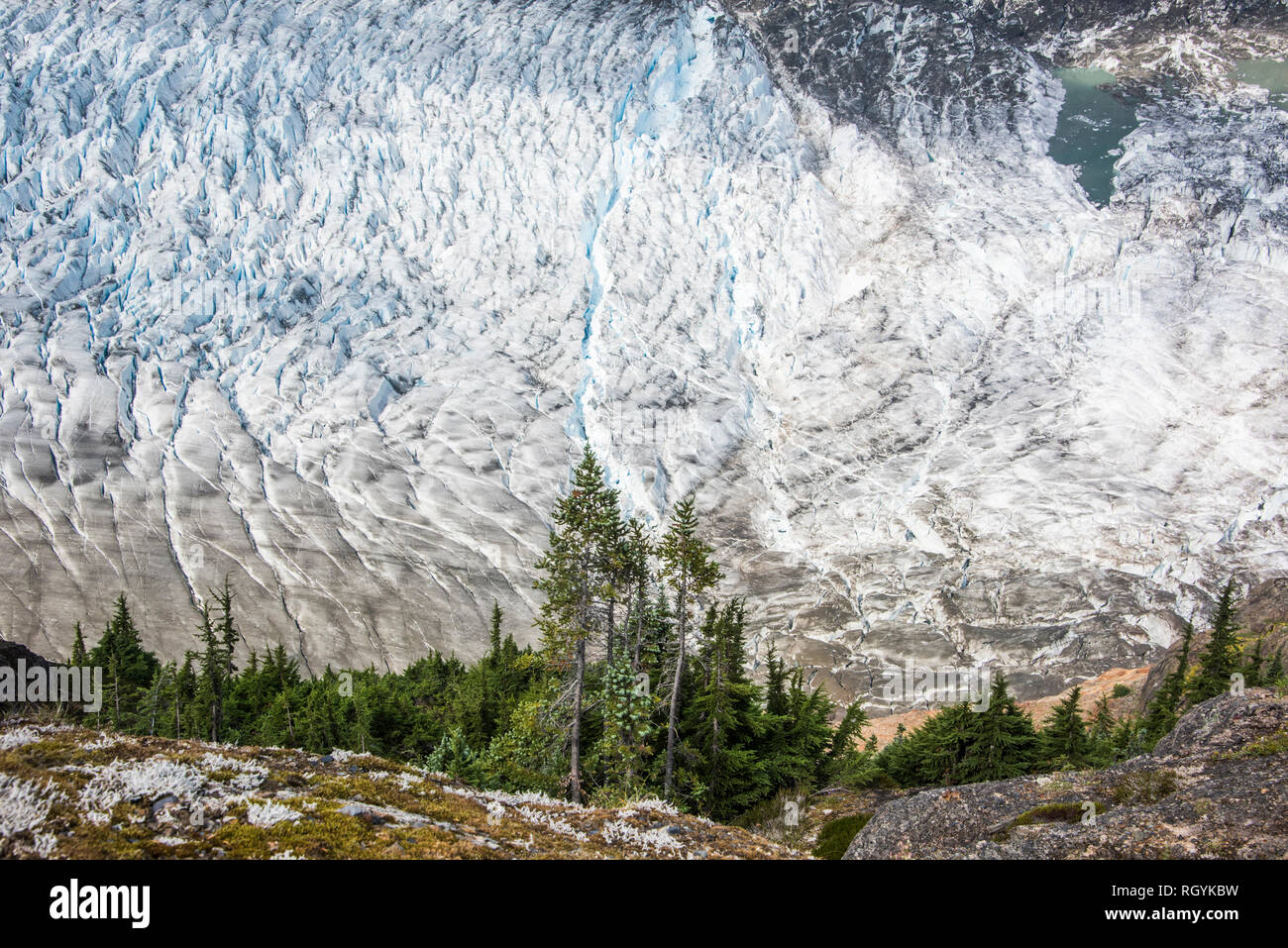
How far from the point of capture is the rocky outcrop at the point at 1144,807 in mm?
12594

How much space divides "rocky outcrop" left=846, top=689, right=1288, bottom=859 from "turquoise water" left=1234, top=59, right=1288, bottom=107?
602ft

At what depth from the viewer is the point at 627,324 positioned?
136500 mm

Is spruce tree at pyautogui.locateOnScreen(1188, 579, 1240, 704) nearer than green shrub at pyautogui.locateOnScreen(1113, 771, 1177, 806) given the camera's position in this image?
No

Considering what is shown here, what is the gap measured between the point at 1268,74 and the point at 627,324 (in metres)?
141

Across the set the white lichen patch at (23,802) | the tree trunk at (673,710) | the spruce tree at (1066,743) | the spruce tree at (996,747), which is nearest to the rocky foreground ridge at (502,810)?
the white lichen patch at (23,802)

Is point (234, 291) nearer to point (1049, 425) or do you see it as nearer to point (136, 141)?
point (136, 141)

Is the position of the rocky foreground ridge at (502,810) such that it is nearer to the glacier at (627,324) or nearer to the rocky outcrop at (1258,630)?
the rocky outcrop at (1258,630)

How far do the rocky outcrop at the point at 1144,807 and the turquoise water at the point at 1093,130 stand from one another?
14416cm

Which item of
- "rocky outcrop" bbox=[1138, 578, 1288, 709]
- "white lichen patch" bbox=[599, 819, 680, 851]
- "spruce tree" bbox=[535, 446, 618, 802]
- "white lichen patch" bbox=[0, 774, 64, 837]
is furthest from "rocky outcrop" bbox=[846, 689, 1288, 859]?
"rocky outcrop" bbox=[1138, 578, 1288, 709]

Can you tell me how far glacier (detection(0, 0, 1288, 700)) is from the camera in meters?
114

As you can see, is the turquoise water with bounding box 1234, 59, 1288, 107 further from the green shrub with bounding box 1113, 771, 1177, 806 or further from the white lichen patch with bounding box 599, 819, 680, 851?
the white lichen patch with bounding box 599, 819, 680, 851

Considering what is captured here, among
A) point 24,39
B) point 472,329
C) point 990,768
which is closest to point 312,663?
point 472,329
